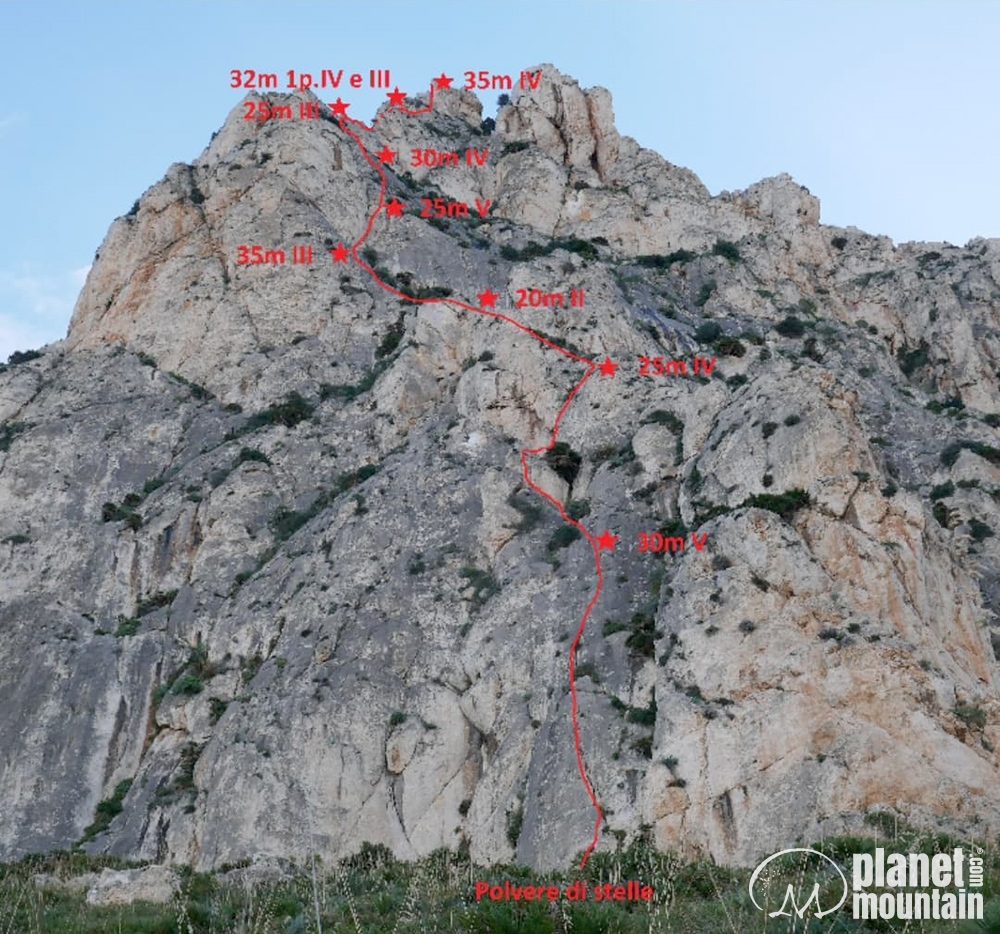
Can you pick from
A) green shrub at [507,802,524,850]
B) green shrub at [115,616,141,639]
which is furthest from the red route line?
green shrub at [115,616,141,639]

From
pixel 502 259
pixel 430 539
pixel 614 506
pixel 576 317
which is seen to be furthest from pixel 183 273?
pixel 614 506

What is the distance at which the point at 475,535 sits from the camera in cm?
4303

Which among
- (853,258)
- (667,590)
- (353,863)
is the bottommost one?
(353,863)

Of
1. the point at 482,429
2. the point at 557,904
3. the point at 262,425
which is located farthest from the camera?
the point at 262,425

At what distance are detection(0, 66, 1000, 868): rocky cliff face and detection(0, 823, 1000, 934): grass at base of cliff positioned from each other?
29.4ft

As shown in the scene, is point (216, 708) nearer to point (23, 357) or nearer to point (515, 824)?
point (515, 824)

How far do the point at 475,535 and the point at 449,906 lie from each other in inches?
1129

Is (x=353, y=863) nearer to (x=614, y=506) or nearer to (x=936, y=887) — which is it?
(x=614, y=506)

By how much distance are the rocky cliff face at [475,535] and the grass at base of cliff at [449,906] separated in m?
8.98

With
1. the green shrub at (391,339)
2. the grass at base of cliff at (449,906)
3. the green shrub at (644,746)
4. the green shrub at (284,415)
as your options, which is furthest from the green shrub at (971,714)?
the green shrub at (391,339)

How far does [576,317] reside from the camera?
54.3m

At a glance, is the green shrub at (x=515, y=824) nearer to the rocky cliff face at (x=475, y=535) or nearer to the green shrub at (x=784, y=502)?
the rocky cliff face at (x=475, y=535)

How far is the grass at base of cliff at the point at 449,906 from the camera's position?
12.1 metres

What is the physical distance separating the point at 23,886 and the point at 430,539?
25.0m
